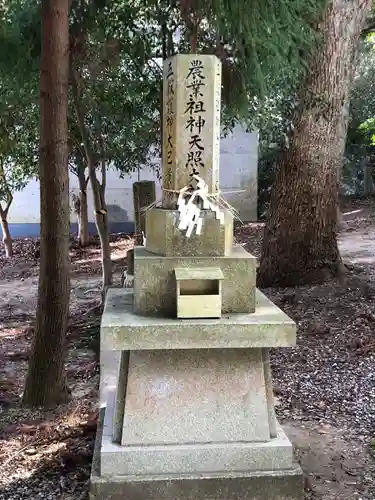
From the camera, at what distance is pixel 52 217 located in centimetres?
434

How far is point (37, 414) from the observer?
4496 millimetres

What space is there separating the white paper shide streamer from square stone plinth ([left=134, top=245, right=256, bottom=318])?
0.15m

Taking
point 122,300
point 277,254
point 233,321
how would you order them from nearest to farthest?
point 233,321 < point 122,300 < point 277,254

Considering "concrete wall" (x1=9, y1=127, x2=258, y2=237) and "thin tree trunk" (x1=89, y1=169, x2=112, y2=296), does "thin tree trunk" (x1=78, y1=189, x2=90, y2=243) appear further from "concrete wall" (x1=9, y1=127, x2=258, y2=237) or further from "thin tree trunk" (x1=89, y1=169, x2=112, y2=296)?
"thin tree trunk" (x1=89, y1=169, x2=112, y2=296)

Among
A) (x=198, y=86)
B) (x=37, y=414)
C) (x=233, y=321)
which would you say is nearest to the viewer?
(x=233, y=321)

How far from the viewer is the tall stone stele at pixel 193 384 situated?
270 centimetres

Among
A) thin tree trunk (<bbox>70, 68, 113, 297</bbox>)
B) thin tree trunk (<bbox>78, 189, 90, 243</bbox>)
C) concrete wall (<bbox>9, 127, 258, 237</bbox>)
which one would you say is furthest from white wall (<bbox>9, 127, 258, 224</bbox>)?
thin tree trunk (<bbox>70, 68, 113, 297</bbox>)

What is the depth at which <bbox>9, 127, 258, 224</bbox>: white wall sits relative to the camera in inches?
624

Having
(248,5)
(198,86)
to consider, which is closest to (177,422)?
(198,86)

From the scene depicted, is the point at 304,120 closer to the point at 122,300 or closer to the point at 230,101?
the point at 230,101

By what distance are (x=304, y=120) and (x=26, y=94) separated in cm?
310

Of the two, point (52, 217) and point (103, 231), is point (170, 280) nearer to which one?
point (52, 217)

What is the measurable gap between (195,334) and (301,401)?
207cm

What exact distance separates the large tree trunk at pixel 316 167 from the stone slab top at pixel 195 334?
170 inches
